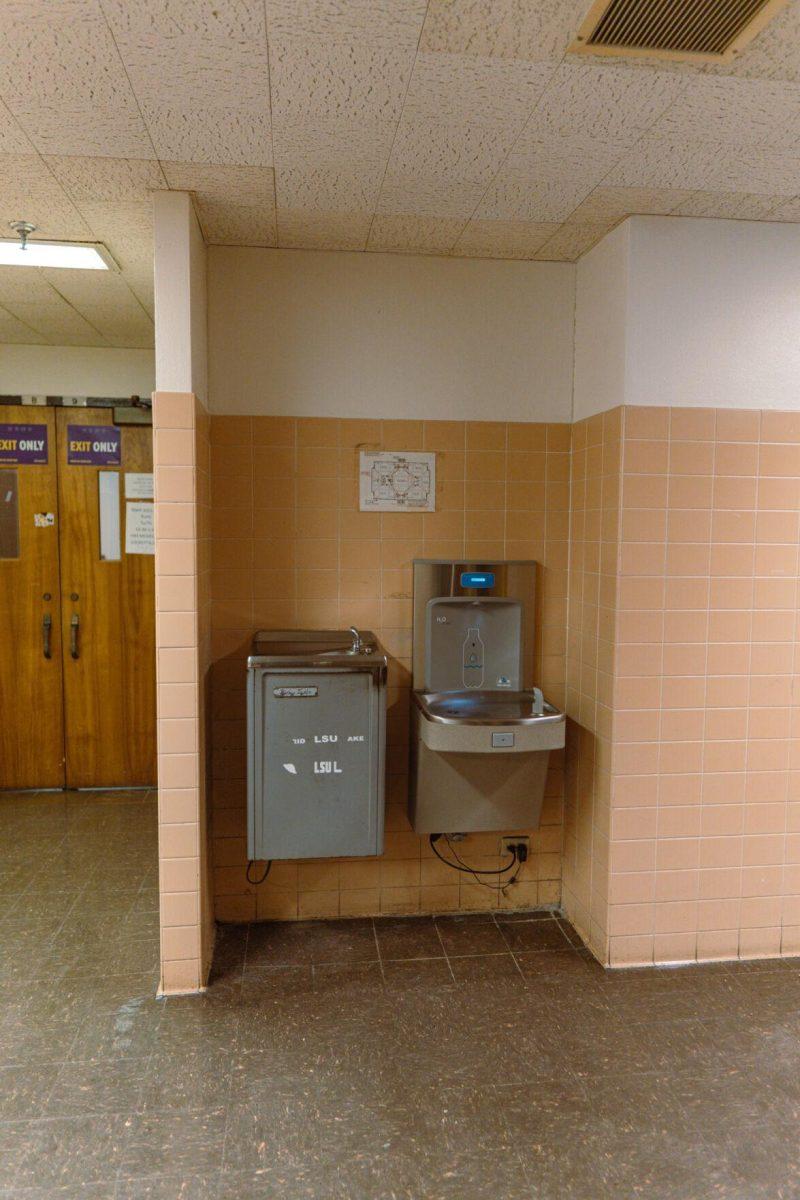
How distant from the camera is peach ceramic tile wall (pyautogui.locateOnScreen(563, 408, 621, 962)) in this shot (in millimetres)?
2861

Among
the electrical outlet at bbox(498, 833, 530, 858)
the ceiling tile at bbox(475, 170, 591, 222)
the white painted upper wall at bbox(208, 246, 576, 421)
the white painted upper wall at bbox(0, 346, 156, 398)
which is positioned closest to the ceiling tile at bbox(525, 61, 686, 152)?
the ceiling tile at bbox(475, 170, 591, 222)

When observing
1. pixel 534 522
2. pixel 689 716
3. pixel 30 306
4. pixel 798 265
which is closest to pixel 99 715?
pixel 30 306

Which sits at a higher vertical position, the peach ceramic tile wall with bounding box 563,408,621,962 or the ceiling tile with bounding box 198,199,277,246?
the ceiling tile with bounding box 198,199,277,246

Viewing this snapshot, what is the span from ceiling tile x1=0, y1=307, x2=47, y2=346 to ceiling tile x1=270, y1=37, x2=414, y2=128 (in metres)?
2.62

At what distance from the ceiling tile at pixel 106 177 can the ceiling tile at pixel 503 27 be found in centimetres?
107

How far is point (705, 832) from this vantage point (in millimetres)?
2908

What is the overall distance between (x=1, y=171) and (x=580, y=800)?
297cm

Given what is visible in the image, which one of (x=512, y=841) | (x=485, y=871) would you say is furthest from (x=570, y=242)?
(x=485, y=871)

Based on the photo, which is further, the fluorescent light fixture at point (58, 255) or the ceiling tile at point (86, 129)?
the fluorescent light fixture at point (58, 255)

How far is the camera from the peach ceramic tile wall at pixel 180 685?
2.59m

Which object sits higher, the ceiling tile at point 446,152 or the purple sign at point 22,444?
the ceiling tile at point 446,152

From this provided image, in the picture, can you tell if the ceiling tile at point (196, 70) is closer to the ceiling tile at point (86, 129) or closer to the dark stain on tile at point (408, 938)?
the ceiling tile at point (86, 129)

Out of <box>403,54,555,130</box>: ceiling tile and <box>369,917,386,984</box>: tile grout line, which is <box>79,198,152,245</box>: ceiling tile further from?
<box>369,917,386,984</box>: tile grout line

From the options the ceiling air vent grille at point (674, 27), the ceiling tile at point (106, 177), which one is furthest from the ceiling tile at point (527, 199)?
the ceiling tile at point (106, 177)
